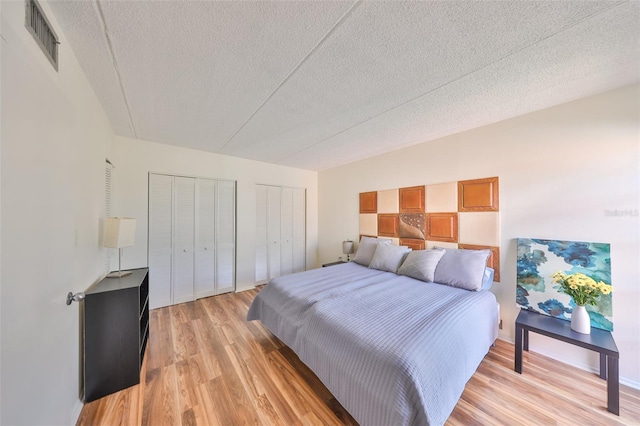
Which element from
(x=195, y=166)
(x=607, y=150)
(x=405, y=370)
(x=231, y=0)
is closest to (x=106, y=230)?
(x=195, y=166)

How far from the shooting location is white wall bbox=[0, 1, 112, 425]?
0.70 meters

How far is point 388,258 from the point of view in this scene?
115 inches

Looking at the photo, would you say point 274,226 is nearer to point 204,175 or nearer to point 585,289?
point 204,175

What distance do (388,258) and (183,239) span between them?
3053 mm

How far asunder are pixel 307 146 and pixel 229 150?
1256mm

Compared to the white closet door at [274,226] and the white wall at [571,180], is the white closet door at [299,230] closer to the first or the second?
the white closet door at [274,226]

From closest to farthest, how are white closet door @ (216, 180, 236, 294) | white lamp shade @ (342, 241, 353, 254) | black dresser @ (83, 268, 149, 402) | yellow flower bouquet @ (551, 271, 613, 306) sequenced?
black dresser @ (83, 268, 149, 402) < yellow flower bouquet @ (551, 271, 613, 306) < white closet door @ (216, 180, 236, 294) < white lamp shade @ (342, 241, 353, 254)

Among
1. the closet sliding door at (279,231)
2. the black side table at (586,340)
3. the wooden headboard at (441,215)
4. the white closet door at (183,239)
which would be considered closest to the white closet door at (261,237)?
the closet sliding door at (279,231)

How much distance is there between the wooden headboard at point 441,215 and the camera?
2.46m

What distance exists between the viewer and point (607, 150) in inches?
72.6

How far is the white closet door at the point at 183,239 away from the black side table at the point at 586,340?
4.04 meters

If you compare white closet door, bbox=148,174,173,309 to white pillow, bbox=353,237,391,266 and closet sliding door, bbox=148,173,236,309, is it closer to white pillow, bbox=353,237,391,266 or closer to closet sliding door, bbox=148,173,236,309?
closet sliding door, bbox=148,173,236,309

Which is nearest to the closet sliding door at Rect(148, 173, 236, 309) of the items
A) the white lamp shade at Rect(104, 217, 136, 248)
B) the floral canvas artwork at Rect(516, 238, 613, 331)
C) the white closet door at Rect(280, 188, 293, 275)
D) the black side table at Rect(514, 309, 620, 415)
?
the white closet door at Rect(280, 188, 293, 275)

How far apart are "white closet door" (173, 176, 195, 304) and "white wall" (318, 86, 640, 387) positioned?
12.2ft
